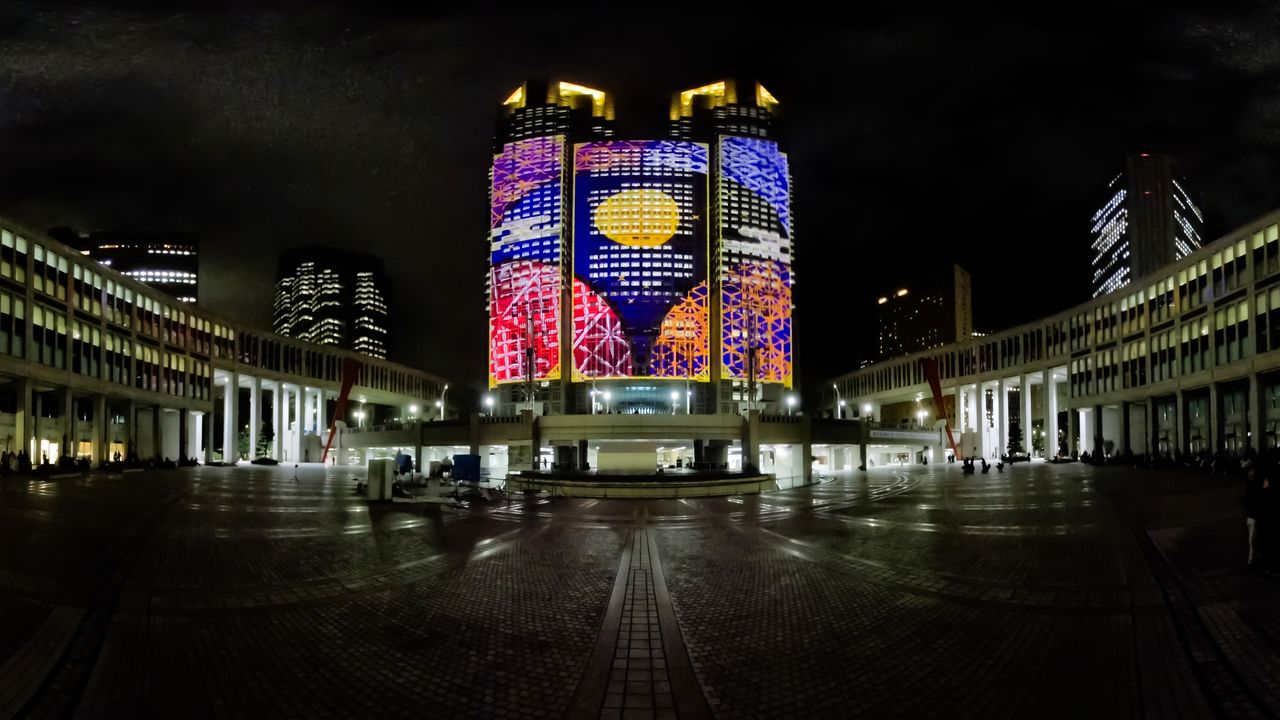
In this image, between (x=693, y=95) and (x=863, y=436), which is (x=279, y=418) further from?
(x=693, y=95)

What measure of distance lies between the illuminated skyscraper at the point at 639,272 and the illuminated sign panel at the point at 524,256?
226 mm

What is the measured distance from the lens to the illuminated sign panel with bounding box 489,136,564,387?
112 metres

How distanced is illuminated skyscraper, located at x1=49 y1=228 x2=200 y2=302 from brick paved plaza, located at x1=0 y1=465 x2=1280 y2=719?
188 metres

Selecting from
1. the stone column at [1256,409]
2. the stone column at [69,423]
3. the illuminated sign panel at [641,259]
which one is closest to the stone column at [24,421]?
the stone column at [69,423]

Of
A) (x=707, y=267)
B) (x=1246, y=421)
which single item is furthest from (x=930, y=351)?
(x=1246, y=421)

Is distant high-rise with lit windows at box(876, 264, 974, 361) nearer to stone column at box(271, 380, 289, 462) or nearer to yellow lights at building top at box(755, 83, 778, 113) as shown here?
yellow lights at building top at box(755, 83, 778, 113)

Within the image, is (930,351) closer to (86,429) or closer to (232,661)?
(86,429)

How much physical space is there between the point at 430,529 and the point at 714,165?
112036 mm

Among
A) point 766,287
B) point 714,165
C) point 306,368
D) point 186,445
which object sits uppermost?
point 714,165

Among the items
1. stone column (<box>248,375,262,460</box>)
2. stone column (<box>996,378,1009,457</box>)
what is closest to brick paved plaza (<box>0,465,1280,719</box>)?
stone column (<box>248,375,262,460</box>)

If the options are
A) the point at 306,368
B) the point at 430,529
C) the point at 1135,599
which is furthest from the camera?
the point at 306,368

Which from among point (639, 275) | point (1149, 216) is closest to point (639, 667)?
point (639, 275)

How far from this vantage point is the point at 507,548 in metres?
13.3

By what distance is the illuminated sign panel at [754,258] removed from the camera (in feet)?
378
